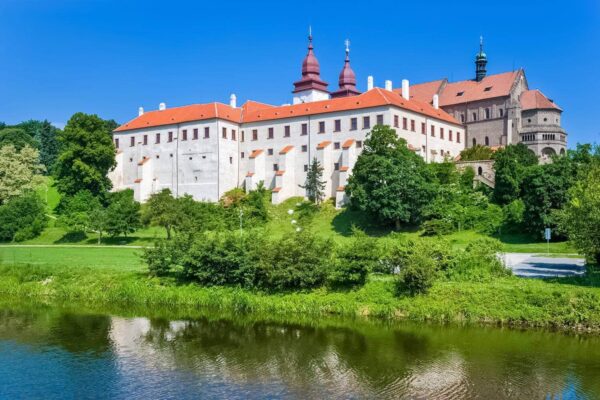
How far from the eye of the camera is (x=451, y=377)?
56.3 feet

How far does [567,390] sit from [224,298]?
15869mm

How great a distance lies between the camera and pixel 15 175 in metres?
65.4

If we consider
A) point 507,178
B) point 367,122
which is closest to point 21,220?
point 367,122

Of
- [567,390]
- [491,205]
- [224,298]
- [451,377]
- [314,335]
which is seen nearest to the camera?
[567,390]

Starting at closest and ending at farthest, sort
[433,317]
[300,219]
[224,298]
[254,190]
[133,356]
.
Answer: [133,356] → [433,317] → [224,298] → [300,219] → [254,190]

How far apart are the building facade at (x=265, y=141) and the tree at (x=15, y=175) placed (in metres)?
9.19

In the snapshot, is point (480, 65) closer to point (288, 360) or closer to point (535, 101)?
point (535, 101)

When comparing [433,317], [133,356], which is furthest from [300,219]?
[133,356]

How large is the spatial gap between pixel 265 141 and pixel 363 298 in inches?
1581

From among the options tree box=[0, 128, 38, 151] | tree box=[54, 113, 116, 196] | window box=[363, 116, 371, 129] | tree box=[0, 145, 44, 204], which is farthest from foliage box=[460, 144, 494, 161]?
tree box=[0, 128, 38, 151]

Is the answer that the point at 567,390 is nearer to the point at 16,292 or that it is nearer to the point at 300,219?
the point at 16,292

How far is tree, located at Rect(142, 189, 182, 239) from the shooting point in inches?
1876

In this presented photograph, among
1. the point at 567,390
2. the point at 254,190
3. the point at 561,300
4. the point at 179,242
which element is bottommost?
the point at 567,390

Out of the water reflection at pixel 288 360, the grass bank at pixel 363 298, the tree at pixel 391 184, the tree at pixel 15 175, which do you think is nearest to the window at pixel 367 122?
the tree at pixel 391 184
